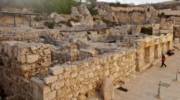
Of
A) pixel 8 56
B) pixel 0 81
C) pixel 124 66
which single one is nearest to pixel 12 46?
pixel 8 56

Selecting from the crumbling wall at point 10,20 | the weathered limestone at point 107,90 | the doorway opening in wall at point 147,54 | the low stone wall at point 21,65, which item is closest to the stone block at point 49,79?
Result: the low stone wall at point 21,65

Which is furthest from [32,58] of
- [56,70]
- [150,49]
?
[150,49]

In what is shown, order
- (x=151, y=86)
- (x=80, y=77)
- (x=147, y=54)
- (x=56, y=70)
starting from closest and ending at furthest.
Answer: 1. (x=56, y=70)
2. (x=80, y=77)
3. (x=151, y=86)
4. (x=147, y=54)

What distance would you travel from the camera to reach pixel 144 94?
7816 mm

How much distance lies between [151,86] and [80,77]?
3037mm

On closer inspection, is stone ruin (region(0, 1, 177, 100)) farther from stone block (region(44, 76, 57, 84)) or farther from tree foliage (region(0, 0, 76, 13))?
tree foliage (region(0, 0, 76, 13))

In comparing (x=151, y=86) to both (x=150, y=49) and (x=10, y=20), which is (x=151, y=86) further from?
(x=10, y=20)

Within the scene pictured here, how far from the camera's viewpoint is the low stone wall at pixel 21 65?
6.52 meters

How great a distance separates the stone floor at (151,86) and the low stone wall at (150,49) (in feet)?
1.10

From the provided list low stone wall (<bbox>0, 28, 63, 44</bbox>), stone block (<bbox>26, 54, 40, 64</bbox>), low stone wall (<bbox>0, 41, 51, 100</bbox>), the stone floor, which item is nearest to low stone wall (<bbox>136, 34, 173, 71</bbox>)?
the stone floor

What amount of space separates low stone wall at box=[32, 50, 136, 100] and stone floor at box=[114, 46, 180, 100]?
0.51m

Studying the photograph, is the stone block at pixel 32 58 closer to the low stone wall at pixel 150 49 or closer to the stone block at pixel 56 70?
the stone block at pixel 56 70

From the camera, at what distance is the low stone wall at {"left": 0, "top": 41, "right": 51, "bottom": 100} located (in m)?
6.52

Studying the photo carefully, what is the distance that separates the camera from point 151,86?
855 centimetres
